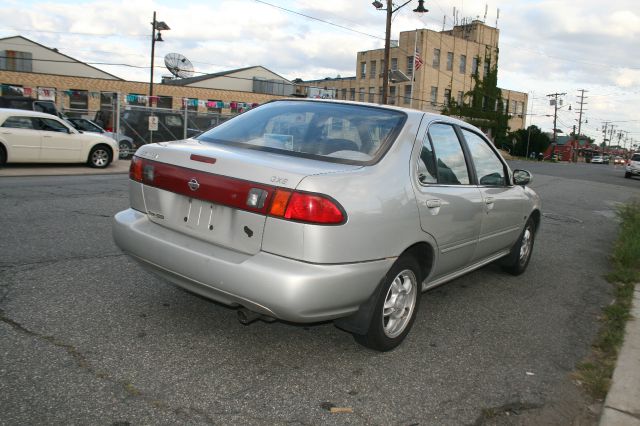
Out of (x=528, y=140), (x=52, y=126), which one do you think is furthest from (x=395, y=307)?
(x=528, y=140)

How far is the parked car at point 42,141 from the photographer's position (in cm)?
1404

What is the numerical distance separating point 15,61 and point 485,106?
46.5 m

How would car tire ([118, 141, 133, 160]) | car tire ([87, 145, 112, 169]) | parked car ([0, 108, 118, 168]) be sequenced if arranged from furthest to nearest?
car tire ([118, 141, 133, 160])
car tire ([87, 145, 112, 169])
parked car ([0, 108, 118, 168])

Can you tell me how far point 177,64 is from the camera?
44594 millimetres

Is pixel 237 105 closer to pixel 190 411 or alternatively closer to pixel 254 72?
pixel 254 72

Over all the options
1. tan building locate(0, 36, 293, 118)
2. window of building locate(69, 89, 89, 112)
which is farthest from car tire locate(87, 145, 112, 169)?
window of building locate(69, 89, 89, 112)

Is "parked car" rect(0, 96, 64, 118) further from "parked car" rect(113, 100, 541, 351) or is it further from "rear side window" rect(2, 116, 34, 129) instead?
"parked car" rect(113, 100, 541, 351)

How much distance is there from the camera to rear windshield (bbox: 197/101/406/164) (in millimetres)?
3625

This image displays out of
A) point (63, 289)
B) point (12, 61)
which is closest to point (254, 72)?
point (12, 61)

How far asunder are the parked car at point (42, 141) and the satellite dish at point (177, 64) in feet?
98.7

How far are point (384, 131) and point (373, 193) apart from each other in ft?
2.25

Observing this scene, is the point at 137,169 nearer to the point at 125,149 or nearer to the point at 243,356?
the point at 243,356

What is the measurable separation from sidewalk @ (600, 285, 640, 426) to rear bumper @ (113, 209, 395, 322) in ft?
4.86

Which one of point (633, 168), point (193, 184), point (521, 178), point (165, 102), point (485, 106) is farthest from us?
point (485, 106)
